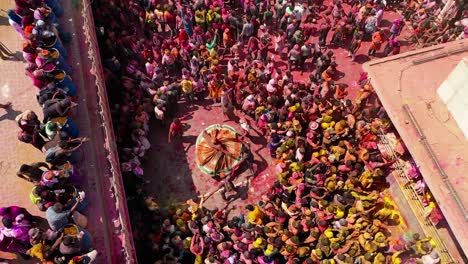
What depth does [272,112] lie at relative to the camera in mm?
14086

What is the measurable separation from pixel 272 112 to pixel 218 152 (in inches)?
97.2

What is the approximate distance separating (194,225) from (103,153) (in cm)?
371

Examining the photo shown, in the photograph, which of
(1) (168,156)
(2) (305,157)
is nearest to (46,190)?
(1) (168,156)

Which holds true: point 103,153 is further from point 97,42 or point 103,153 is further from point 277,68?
point 277,68

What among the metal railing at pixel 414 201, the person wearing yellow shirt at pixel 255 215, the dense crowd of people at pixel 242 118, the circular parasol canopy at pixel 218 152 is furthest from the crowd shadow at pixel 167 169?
the metal railing at pixel 414 201

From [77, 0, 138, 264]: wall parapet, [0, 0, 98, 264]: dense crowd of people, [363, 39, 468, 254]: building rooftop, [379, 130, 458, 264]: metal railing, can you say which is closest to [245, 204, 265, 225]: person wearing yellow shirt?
[77, 0, 138, 264]: wall parapet

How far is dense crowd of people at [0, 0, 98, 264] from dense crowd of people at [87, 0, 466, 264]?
230 centimetres

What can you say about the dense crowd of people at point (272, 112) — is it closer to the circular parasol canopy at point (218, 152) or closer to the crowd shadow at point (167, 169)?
the crowd shadow at point (167, 169)

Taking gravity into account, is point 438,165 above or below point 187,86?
below

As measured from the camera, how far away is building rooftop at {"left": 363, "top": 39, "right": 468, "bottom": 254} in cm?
1159

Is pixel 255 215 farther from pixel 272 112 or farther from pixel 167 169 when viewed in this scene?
pixel 167 169

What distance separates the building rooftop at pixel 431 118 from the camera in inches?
456

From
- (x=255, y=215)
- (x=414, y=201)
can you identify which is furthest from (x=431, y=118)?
(x=255, y=215)

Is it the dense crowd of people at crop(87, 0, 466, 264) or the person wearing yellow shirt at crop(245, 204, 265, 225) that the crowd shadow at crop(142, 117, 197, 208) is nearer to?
the dense crowd of people at crop(87, 0, 466, 264)
